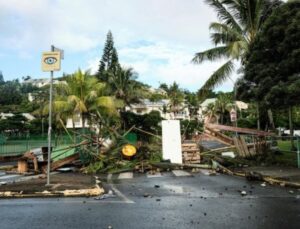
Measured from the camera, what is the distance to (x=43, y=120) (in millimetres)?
58625

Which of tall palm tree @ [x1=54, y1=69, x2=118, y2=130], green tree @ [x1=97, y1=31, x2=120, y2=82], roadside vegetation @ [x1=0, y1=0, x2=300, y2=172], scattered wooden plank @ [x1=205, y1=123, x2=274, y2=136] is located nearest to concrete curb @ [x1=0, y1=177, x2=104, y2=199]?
roadside vegetation @ [x1=0, y1=0, x2=300, y2=172]

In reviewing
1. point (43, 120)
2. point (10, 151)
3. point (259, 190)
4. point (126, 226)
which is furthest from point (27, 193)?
point (43, 120)

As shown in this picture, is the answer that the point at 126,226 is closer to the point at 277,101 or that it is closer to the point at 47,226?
the point at 47,226

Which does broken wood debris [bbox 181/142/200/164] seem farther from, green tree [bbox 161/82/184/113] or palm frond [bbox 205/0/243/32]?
green tree [bbox 161/82/184/113]

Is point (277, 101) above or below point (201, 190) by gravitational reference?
above

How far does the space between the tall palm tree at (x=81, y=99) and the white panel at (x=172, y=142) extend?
16109mm

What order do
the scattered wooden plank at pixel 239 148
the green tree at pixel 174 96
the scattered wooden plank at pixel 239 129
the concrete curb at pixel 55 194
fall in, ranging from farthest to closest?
the green tree at pixel 174 96 < the scattered wooden plank at pixel 239 148 < the scattered wooden plank at pixel 239 129 < the concrete curb at pixel 55 194

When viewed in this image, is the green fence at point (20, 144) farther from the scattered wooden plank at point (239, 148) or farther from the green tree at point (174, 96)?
the green tree at point (174, 96)

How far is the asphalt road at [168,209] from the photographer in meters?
7.12

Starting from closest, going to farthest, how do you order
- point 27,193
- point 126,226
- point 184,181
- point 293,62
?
point 126,226 < point 27,193 < point 184,181 < point 293,62

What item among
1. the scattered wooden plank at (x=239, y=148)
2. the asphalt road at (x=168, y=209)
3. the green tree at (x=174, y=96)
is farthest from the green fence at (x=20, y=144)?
the green tree at (x=174, y=96)

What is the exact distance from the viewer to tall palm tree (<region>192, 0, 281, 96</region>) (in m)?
25.9

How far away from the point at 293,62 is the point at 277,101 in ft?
5.25

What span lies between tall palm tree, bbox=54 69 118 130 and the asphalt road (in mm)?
23617
